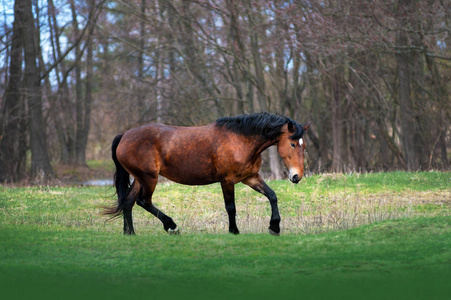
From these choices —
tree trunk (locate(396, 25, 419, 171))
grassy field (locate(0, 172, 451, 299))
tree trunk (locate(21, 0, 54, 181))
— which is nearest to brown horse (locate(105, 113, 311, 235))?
grassy field (locate(0, 172, 451, 299))

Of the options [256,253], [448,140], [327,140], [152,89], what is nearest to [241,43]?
[152,89]

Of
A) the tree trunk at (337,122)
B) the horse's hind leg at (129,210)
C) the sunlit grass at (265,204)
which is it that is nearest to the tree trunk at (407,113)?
the tree trunk at (337,122)

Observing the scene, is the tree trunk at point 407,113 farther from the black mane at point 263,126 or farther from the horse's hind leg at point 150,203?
the horse's hind leg at point 150,203

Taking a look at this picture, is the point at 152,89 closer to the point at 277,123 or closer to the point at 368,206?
the point at 368,206

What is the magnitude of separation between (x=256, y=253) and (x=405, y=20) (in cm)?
1569

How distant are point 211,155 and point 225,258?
260cm

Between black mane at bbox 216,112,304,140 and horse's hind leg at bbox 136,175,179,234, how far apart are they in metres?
1.58

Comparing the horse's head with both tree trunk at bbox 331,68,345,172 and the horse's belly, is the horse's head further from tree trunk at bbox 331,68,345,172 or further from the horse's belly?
tree trunk at bbox 331,68,345,172

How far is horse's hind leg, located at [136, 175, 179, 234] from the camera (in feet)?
33.2

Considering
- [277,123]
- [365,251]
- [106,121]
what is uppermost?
[106,121]

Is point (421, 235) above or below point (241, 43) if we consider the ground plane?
below

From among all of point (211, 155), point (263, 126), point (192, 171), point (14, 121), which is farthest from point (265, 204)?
point (14, 121)

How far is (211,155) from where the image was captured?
396 inches

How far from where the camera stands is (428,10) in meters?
19.8
